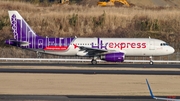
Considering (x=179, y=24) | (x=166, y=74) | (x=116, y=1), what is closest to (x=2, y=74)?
(x=166, y=74)

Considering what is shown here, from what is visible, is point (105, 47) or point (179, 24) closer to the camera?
point (105, 47)

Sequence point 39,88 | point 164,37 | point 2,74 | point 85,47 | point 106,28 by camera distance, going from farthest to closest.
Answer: point 106,28 < point 164,37 < point 85,47 < point 2,74 < point 39,88

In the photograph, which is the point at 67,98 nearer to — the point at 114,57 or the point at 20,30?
the point at 114,57

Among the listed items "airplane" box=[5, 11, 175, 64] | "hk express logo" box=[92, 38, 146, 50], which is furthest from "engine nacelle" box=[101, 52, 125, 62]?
"hk express logo" box=[92, 38, 146, 50]

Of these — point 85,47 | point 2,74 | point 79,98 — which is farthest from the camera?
point 85,47

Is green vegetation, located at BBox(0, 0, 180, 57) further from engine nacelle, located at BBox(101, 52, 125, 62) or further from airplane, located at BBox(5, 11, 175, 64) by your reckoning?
engine nacelle, located at BBox(101, 52, 125, 62)

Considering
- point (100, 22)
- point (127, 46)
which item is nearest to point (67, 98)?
point (127, 46)

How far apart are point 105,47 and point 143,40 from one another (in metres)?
4.23

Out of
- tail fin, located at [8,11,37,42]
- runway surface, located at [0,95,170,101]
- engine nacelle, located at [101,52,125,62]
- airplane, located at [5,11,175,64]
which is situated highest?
tail fin, located at [8,11,37,42]

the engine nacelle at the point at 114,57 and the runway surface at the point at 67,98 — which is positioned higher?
the engine nacelle at the point at 114,57

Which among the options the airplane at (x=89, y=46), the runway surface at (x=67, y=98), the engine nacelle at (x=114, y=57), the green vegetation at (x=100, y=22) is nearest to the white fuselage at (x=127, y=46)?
the airplane at (x=89, y=46)

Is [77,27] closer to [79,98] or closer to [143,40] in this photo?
[143,40]

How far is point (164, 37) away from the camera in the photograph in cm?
7131

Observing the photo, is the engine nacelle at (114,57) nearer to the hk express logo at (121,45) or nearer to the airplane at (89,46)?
the airplane at (89,46)
